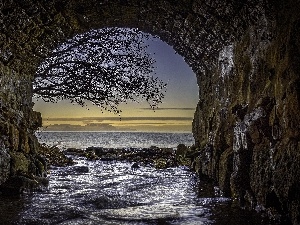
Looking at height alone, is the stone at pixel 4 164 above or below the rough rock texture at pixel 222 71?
below

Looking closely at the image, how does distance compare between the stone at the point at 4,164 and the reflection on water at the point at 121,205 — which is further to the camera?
the stone at the point at 4,164

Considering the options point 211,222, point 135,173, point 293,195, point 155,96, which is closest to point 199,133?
point 135,173

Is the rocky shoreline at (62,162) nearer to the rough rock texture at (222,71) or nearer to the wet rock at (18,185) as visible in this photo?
the wet rock at (18,185)

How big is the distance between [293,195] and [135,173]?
573cm

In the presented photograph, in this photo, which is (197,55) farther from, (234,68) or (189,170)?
(189,170)

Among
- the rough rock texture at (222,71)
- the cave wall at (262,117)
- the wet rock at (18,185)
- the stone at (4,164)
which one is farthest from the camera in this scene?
the stone at (4,164)

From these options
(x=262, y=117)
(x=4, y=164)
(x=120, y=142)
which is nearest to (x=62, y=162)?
(x=4, y=164)

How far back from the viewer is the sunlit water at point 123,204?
169 inches

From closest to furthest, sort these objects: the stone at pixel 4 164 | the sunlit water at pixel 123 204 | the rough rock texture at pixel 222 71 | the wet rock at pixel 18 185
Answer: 1. the rough rock texture at pixel 222 71
2. the sunlit water at pixel 123 204
3. the wet rock at pixel 18 185
4. the stone at pixel 4 164

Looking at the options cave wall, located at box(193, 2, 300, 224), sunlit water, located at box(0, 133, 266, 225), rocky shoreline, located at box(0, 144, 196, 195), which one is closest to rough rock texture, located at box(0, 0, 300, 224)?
cave wall, located at box(193, 2, 300, 224)

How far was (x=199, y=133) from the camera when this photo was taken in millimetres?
8945

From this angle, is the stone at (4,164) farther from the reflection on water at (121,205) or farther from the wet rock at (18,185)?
the reflection on water at (121,205)

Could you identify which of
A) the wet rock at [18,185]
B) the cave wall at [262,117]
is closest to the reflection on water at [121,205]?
the wet rock at [18,185]

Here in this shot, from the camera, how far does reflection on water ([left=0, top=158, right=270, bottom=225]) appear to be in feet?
14.1
